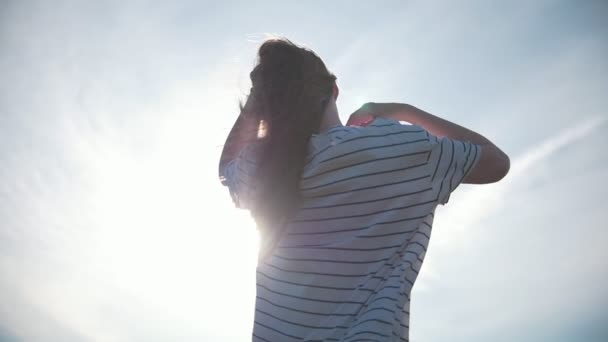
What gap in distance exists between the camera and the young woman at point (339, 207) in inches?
72.4

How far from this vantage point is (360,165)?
6.24ft

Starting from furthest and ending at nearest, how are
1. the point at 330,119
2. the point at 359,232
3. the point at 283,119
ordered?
the point at 330,119, the point at 283,119, the point at 359,232

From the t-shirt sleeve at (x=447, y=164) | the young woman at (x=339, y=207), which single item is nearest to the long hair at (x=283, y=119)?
the young woman at (x=339, y=207)

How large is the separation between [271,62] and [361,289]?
1.11 meters

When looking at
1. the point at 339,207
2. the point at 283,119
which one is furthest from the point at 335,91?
the point at 339,207

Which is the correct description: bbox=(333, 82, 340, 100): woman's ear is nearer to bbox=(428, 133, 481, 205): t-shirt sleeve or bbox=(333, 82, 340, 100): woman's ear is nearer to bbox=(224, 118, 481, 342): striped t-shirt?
bbox=(224, 118, 481, 342): striped t-shirt

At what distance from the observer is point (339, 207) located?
1.93 meters

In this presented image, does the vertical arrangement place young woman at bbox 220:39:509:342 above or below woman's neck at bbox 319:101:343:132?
below

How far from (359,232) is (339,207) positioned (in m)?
0.13

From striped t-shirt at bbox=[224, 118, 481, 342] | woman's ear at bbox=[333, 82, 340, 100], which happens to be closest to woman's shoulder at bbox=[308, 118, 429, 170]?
striped t-shirt at bbox=[224, 118, 481, 342]

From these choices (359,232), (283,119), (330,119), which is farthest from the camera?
(330,119)

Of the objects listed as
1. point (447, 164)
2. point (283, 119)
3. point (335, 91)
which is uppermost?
point (335, 91)

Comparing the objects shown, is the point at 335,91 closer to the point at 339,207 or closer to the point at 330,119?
the point at 330,119

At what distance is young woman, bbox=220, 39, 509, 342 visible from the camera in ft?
6.03
